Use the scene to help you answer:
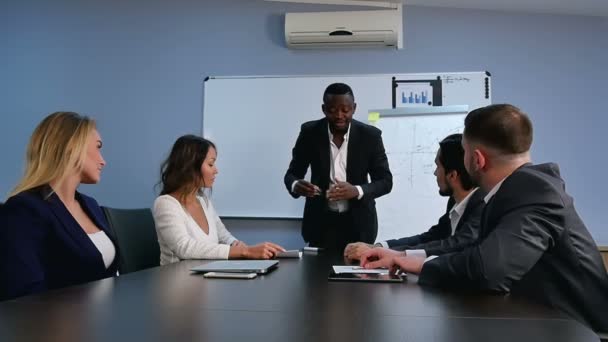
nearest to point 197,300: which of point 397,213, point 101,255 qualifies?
point 101,255

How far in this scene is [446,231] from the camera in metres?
2.17

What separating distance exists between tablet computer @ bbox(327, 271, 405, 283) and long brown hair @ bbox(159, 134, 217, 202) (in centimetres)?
106

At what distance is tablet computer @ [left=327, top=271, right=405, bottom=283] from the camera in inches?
49.4

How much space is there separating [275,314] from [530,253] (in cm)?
58

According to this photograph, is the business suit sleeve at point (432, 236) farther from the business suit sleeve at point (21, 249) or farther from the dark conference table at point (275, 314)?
the business suit sleeve at point (21, 249)

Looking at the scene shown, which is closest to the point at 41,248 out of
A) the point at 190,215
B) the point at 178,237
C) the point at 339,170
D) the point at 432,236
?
the point at 178,237

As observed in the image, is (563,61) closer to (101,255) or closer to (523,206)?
(523,206)

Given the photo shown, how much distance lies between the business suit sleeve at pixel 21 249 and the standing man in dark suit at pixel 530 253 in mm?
954

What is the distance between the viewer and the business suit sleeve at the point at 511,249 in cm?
109

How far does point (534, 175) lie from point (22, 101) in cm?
370

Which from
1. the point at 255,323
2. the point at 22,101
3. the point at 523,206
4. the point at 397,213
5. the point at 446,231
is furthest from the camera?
the point at 22,101

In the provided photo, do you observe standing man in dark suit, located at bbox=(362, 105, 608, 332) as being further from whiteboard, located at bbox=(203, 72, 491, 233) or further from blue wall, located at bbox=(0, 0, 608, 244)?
blue wall, located at bbox=(0, 0, 608, 244)

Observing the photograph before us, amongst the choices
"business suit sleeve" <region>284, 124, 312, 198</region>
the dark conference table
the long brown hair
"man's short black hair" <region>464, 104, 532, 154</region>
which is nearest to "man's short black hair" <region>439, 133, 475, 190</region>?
Answer: "man's short black hair" <region>464, 104, 532, 154</region>

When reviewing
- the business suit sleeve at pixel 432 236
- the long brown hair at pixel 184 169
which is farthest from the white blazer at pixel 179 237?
Answer: the business suit sleeve at pixel 432 236
